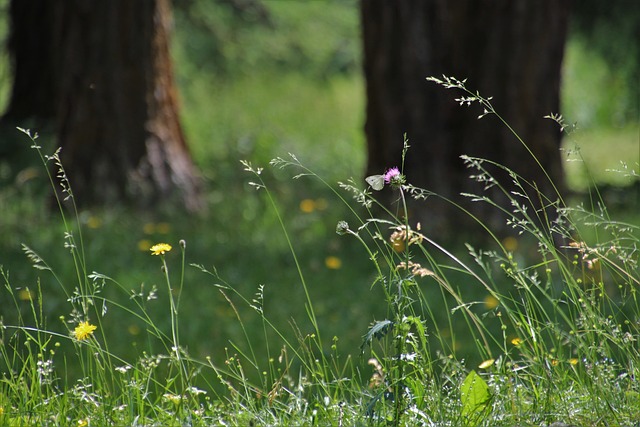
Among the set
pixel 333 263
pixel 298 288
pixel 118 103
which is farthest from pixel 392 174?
pixel 118 103

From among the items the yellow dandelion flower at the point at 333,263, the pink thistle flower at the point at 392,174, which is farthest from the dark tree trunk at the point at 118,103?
the pink thistle flower at the point at 392,174

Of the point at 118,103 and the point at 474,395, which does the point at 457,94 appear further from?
the point at 474,395

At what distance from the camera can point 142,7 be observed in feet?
20.0

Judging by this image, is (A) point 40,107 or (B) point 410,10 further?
(A) point 40,107

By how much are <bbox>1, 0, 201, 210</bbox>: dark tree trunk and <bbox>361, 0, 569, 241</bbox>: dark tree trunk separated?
1511 mm

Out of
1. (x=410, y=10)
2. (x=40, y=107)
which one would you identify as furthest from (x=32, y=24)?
(x=410, y=10)

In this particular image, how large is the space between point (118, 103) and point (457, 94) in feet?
7.57

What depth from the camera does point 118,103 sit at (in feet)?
20.1

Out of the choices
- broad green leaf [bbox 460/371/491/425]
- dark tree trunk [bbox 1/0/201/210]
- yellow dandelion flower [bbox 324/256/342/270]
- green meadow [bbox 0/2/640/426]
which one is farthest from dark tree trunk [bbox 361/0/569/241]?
broad green leaf [bbox 460/371/491/425]

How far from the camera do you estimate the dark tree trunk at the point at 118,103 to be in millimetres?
6086

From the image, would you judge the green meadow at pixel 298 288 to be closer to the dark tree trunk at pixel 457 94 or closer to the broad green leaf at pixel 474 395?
the broad green leaf at pixel 474 395

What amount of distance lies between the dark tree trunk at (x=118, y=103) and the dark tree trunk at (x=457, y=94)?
151cm

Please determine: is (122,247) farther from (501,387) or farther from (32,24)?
(32,24)

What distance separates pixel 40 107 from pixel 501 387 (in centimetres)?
741
